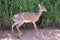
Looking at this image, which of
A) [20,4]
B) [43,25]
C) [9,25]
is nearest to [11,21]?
[9,25]

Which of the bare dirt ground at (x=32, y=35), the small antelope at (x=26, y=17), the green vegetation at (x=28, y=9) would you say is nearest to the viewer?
the bare dirt ground at (x=32, y=35)

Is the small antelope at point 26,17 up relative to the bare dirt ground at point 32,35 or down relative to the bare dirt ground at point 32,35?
up

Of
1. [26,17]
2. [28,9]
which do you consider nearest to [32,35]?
[26,17]

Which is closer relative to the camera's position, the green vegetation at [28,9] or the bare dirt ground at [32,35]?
the bare dirt ground at [32,35]

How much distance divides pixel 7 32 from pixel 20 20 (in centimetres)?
63

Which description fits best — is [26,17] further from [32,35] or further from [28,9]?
[32,35]

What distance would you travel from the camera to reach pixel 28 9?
7672 mm

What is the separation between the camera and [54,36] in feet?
23.9

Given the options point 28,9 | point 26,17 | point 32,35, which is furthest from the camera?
point 28,9

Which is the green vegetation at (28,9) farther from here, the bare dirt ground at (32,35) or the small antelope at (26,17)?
the bare dirt ground at (32,35)

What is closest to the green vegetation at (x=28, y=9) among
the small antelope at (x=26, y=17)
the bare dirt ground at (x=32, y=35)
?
the small antelope at (x=26, y=17)

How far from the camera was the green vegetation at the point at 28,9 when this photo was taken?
7438 millimetres

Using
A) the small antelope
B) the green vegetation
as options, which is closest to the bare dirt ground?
the small antelope

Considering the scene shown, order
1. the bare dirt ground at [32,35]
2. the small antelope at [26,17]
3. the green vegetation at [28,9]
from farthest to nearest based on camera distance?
the green vegetation at [28,9] → the small antelope at [26,17] → the bare dirt ground at [32,35]
